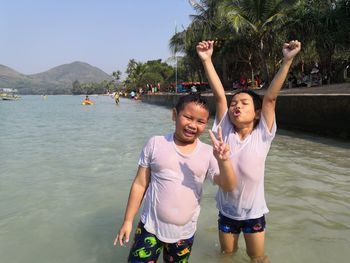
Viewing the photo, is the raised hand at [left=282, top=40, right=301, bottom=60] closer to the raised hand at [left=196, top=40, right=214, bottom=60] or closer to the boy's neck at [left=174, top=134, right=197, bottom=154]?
the raised hand at [left=196, top=40, right=214, bottom=60]

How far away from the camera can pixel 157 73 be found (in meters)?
87.1

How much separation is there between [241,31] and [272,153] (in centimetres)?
1681

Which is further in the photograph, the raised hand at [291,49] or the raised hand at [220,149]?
the raised hand at [291,49]

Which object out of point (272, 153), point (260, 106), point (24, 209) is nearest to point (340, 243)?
point (260, 106)

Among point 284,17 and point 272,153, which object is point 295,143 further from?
point 284,17

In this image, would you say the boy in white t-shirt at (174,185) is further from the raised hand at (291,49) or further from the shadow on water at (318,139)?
the shadow on water at (318,139)

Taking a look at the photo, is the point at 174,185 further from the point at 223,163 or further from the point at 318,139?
the point at 318,139

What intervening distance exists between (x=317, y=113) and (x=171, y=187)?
10.8 metres

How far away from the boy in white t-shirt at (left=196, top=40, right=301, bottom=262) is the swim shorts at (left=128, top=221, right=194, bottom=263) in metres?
0.48

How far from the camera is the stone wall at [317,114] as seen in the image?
10828 mm

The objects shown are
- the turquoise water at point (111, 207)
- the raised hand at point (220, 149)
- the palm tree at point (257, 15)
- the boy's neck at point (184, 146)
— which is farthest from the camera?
the palm tree at point (257, 15)

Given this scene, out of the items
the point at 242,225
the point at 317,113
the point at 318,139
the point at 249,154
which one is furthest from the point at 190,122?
the point at 317,113

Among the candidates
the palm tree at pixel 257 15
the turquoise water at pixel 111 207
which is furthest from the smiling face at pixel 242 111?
the palm tree at pixel 257 15

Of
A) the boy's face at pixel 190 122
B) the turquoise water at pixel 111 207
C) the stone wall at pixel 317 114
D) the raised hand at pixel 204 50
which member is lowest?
the turquoise water at pixel 111 207
